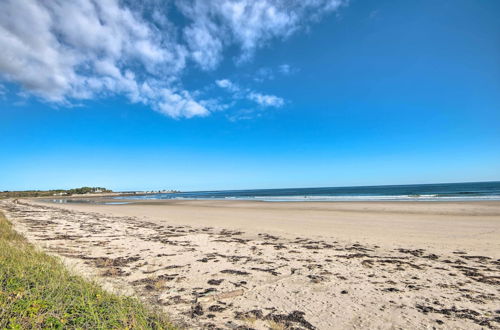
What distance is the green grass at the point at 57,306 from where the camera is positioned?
252 cm

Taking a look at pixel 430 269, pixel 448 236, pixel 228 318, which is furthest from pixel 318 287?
pixel 448 236

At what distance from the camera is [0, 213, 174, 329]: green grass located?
2.52m

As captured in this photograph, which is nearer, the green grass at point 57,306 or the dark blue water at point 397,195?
the green grass at point 57,306

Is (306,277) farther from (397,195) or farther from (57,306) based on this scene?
(397,195)

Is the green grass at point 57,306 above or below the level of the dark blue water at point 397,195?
above

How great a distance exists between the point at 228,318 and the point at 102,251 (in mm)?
5745

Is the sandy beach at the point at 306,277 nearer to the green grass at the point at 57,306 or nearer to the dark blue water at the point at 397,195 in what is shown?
the green grass at the point at 57,306

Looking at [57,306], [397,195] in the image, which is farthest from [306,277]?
[397,195]

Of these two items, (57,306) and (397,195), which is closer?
(57,306)

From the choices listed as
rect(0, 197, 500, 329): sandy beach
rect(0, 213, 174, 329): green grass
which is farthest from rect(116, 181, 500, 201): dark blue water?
rect(0, 213, 174, 329): green grass

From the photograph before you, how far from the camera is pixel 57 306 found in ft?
9.20

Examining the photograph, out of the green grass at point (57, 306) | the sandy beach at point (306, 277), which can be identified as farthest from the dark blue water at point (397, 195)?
the green grass at point (57, 306)

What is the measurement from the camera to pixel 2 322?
2336 millimetres

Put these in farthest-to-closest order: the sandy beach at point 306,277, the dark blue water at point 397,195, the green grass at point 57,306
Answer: the dark blue water at point 397,195 < the sandy beach at point 306,277 < the green grass at point 57,306
